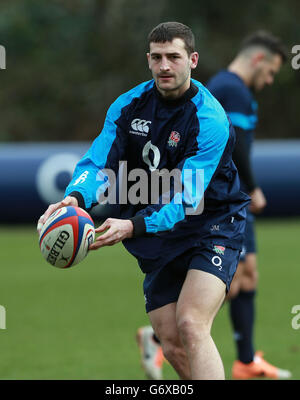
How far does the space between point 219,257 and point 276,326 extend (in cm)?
338

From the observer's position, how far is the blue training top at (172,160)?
15.8 feet

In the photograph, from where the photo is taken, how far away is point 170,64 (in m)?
4.78

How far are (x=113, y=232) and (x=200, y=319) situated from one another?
2.37 ft

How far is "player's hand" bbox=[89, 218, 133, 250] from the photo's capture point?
448 cm

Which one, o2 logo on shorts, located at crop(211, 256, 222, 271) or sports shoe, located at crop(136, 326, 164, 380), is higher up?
o2 logo on shorts, located at crop(211, 256, 222, 271)

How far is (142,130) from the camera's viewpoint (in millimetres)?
5000

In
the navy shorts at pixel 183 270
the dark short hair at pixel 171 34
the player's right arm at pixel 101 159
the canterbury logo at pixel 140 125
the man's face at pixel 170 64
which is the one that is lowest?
the navy shorts at pixel 183 270

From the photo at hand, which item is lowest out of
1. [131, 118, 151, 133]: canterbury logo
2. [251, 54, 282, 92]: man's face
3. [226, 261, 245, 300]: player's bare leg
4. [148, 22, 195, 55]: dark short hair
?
[226, 261, 245, 300]: player's bare leg

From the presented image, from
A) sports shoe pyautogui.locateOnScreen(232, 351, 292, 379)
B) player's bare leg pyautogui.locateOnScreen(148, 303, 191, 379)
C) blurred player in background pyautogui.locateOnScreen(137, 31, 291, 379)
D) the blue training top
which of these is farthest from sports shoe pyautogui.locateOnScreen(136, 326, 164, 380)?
the blue training top

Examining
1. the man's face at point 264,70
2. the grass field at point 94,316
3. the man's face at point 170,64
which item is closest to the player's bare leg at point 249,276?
the grass field at point 94,316

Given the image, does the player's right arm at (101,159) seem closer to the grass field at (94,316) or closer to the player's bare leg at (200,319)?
the player's bare leg at (200,319)

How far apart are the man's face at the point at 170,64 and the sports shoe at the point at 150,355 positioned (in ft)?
7.91

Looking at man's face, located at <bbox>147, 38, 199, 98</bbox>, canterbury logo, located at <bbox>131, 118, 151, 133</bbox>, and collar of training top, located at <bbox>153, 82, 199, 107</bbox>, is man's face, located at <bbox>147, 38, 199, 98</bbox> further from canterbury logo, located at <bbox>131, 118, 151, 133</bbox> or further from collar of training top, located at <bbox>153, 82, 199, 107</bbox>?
canterbury logo, located at <bbox>131, 118, 151, 133</bbox>

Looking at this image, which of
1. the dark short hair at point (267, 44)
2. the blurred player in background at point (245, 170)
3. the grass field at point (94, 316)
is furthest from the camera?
the dark short hair at point (267, 44)
